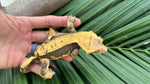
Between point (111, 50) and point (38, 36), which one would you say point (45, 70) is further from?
point (111, 50)

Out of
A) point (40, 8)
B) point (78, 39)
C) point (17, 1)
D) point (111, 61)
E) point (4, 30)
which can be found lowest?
point (111, 61)

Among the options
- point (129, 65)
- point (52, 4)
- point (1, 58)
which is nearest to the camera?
point (129, 65)

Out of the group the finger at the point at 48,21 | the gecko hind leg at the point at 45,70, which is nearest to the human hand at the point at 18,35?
the finger at the point at 48,21

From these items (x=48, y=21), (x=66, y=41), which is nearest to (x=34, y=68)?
(x=66, y=41)

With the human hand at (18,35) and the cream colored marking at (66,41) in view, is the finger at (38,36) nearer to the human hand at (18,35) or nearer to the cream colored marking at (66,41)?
the human hand at (18,35)

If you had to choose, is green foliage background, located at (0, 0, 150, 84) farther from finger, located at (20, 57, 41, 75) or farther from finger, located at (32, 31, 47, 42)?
finger, located at (32, 31, 47, 42)

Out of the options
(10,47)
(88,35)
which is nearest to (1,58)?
(10,47)

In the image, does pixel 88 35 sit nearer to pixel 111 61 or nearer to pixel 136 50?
pixel 111 61

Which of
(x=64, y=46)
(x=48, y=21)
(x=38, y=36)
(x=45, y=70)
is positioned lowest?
(x=45, y=70)
